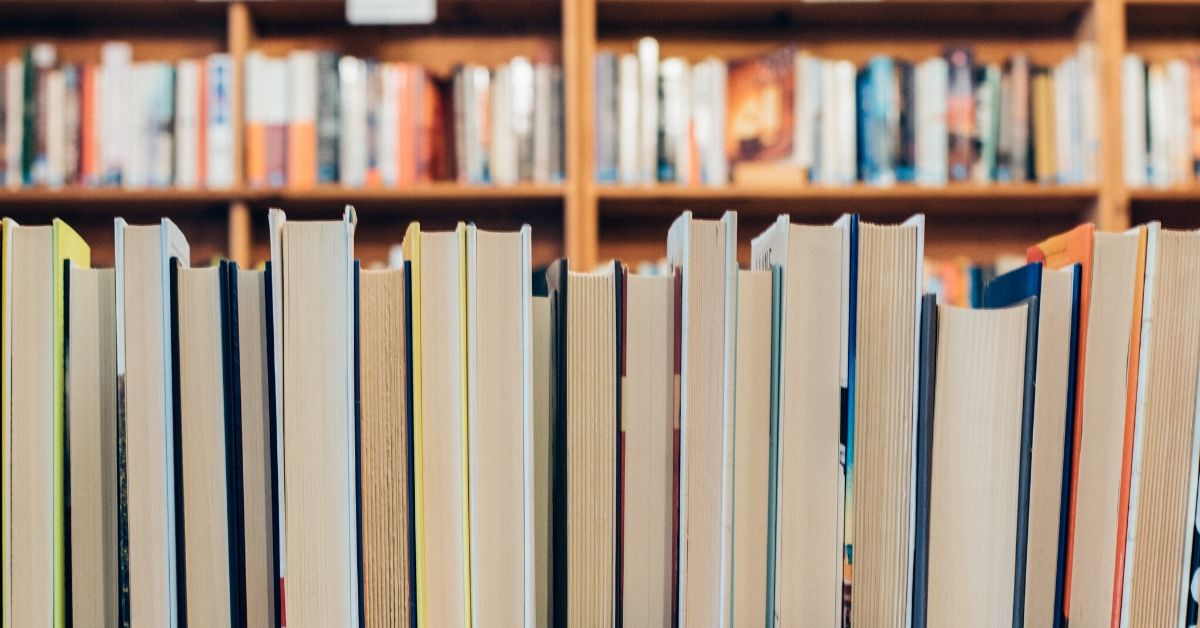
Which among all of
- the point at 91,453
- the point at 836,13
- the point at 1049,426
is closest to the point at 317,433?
the point at 91,453

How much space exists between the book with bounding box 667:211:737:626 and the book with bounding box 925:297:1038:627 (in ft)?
0.34

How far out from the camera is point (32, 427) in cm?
49

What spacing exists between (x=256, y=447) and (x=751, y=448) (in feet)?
0.78

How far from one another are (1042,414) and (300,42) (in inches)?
78.1

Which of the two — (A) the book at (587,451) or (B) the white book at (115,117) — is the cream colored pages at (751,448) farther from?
(B) the white book at (115,117)

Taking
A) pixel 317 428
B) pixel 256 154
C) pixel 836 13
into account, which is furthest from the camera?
pixel 836 13

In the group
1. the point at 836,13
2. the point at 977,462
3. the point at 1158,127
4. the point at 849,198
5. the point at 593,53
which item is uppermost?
the point at 836,13

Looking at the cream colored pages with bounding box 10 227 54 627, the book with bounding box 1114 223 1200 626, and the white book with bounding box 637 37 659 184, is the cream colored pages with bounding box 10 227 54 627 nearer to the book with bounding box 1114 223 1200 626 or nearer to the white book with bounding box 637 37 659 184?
the book with bounding box 1114 223 1200 626

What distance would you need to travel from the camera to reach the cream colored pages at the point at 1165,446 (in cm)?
49

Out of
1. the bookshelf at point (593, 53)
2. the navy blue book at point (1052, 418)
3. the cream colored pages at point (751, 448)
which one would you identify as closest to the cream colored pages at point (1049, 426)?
the navy blue book at point (1052, 418)

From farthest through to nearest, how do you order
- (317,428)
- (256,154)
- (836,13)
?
(836,13), (256,154), (317,428)

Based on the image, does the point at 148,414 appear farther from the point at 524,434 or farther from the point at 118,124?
the point at 118,124

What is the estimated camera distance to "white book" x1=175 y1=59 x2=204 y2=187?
6.36ft

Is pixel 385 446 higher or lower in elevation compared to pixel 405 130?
lower
